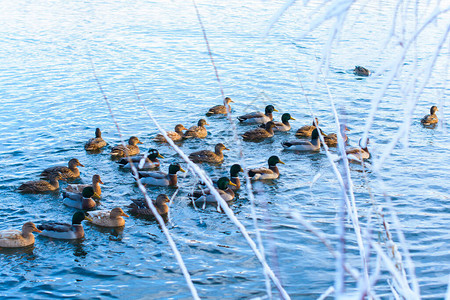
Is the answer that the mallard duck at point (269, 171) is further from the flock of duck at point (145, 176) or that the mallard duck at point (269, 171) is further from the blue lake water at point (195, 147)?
the blue lake water at point (195, 147)

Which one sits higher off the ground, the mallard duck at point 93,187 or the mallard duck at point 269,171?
the mallard duck at point 269,171

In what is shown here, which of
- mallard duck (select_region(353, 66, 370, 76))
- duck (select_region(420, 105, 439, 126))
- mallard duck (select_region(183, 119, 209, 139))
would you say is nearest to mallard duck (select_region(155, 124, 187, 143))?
mallard duck (select_region(183, 119, 209, 139))

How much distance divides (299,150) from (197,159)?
8.89ft

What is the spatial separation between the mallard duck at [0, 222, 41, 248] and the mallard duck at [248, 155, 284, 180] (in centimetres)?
423

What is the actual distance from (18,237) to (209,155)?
466 cm

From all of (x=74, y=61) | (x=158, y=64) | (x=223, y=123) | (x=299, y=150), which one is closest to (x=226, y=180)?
(x=299, y=150)

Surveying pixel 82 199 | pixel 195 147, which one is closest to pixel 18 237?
pixel 82 199

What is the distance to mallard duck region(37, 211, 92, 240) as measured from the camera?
8.65 m

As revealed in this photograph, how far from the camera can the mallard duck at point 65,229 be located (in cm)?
865

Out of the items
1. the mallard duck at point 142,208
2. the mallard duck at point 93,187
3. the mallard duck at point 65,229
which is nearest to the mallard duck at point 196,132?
the mallard duck at point 93,187

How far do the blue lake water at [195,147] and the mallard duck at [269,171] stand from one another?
21 cm

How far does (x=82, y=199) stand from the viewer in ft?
32.4

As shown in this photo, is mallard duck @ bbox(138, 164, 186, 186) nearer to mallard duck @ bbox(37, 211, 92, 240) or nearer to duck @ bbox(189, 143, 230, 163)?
duck @ bbox(189, 143, 230, 163)

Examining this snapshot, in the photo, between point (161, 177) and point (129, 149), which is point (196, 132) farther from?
point (161, 177)
